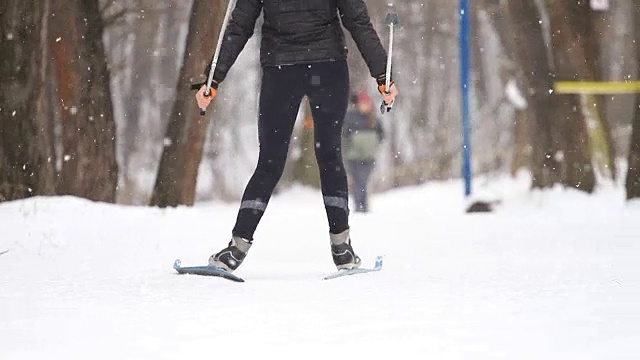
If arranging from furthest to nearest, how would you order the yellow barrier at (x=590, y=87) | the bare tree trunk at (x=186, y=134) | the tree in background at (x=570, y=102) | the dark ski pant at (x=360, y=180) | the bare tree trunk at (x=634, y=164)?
1. the dark ski pant at (x=360, y=180)
2. the bare tree trunk at (x=186, y=134)
3. the tree in background at (x=570, y=102)
4. the yellow barrier at (x=590, y=87)
5. the bare tree trunk at (x=634, y=164)

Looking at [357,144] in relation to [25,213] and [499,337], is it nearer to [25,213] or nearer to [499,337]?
[25,213]

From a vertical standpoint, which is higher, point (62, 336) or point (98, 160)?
point (98, 160)

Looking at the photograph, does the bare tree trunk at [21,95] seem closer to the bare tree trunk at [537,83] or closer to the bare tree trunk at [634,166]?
the bare tree trunk at [537,83]

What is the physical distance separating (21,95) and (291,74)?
18.3 feet

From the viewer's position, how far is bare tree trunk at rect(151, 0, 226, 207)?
13.3 m

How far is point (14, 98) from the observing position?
11461 millimetres

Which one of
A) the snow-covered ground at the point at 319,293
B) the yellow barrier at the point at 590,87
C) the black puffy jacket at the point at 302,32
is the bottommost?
the snow-covered ground at the point at 319,293

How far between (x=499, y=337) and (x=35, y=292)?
2.44 m

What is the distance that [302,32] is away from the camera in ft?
21.4

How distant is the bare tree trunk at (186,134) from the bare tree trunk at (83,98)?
64cm

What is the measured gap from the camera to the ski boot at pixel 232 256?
6473mm

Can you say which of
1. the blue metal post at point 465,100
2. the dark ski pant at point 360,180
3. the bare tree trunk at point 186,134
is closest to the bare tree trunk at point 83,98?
the bare tree trunk at point 186,134

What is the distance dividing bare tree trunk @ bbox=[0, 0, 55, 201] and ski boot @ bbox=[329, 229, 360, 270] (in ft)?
17.6

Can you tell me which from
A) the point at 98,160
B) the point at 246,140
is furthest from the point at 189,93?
the point at 246,140
